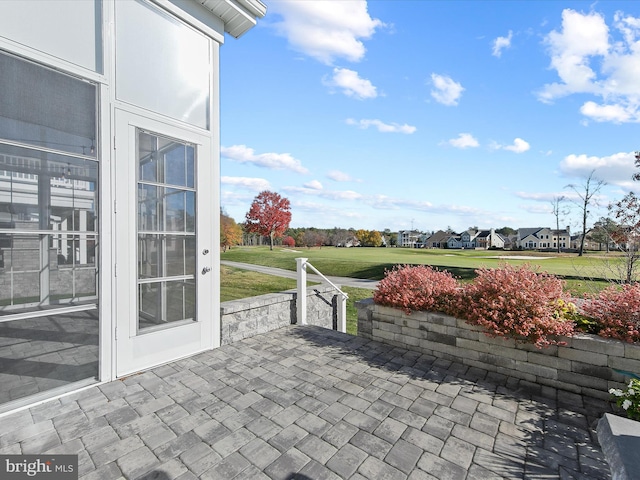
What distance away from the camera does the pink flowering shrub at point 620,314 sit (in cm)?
266

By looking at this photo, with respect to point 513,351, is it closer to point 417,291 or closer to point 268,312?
point 417,291

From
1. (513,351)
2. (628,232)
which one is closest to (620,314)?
(513,351)

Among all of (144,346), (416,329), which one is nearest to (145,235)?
(144,346)

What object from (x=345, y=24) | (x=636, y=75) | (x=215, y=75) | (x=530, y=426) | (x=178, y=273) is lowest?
(x=530, y=426)

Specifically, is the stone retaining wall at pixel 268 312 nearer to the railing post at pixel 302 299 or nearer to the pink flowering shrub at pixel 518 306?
the railing post at pixel 302 299

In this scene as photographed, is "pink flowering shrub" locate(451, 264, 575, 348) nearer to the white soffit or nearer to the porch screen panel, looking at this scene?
the porch screen panel

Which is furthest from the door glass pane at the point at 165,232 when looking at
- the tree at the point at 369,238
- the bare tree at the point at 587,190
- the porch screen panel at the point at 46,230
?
the tree at the point at 369,238

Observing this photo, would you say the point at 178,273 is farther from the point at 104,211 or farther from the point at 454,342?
the point at 454,342

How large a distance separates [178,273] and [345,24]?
525 cm

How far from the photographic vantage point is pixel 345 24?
17.0 feet

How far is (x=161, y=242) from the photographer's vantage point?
338 centimetres

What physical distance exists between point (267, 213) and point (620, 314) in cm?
3016

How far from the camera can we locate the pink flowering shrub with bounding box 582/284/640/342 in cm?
266

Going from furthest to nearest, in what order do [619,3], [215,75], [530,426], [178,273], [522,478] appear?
1. [619,3]
2. [215,75]
3. [178,273]
4. [530,426]
5. [522,478]
